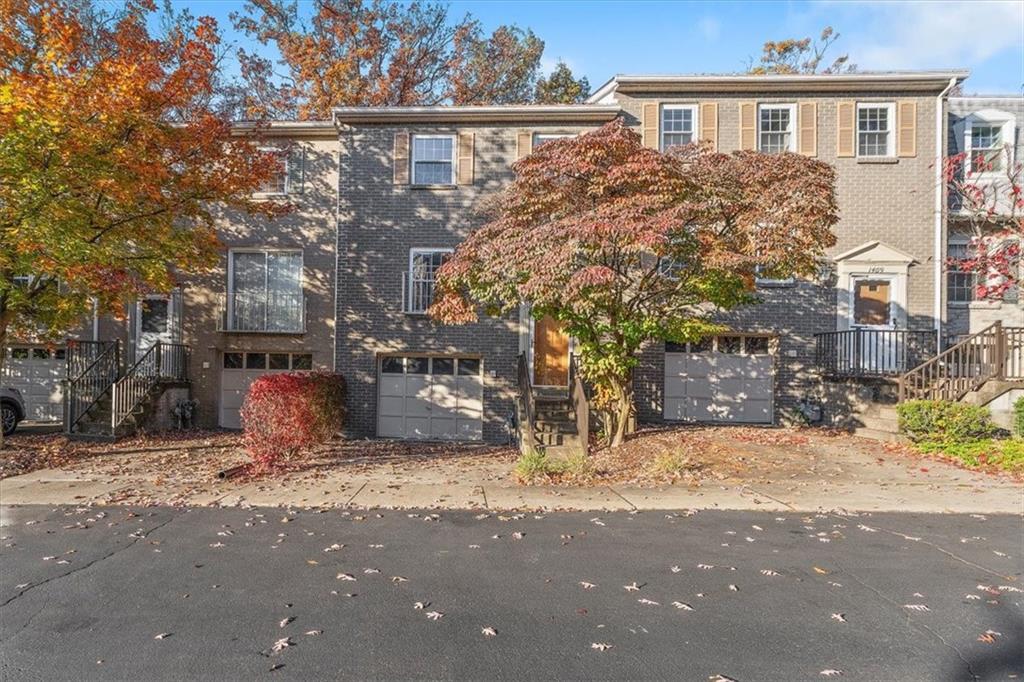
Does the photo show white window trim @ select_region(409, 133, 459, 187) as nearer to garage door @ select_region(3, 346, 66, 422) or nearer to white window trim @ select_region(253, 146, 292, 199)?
white window trim @ select_region(253, 146, 292, 199)

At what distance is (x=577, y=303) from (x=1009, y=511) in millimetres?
6023

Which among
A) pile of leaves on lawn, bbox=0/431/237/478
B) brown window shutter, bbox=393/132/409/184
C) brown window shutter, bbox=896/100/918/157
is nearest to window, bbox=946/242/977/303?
brown window shutter, bbox=896/100/918/157

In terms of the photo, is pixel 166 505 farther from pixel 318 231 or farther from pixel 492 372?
pixel 318 231

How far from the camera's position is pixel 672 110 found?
14680mm

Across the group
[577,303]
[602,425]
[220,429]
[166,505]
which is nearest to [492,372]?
[602,425]

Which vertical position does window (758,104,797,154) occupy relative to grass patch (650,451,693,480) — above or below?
above

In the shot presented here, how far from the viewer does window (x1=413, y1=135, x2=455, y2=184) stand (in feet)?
48.6

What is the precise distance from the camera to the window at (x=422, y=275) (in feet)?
48.2

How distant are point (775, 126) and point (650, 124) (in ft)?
10.2

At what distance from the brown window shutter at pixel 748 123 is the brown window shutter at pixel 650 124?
2.06 metres

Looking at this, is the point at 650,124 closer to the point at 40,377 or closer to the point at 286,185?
the point at 286,185

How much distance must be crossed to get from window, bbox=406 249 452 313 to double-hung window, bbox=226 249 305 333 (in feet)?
10.0

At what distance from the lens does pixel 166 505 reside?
723 cm

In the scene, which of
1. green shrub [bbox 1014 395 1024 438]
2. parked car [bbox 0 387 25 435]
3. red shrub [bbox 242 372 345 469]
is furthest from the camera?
parked car [bbox 0 387 25 435]
